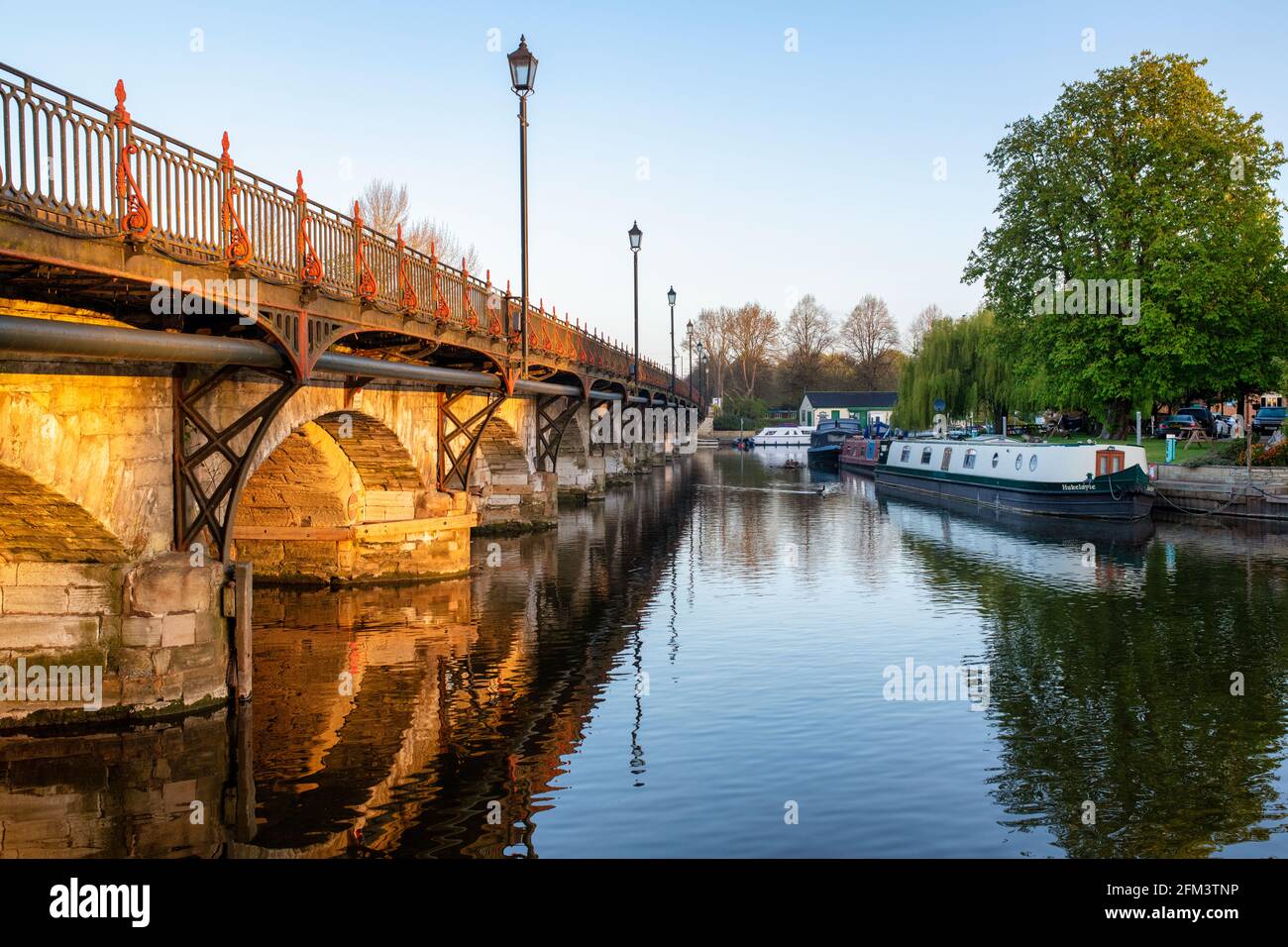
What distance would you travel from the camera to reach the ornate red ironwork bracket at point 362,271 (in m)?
16.8

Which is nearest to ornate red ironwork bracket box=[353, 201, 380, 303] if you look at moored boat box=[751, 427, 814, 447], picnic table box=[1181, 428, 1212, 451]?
picnic table box=[1181, 428, 1212, 451]

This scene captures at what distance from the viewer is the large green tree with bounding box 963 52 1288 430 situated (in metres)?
42.2

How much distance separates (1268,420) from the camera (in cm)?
5412

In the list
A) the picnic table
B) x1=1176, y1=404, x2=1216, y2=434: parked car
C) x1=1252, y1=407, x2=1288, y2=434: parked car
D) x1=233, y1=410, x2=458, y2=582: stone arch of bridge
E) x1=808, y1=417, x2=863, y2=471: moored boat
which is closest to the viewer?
x1=233, y1=410, x2=458, y2=582: stone arch of bridge

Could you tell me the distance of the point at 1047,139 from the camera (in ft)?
158

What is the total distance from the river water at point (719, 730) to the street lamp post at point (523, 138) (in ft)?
20.3

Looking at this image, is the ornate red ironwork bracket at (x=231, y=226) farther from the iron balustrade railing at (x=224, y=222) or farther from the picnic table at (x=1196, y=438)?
the picnic table at (x=1196, y=438)

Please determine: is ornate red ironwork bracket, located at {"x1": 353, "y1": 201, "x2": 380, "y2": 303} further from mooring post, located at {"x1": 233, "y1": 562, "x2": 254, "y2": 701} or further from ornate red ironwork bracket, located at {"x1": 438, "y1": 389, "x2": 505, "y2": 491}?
ornate red ironwork bracket, located at {"x1": 438, "y1": 389, "x2": 505, "y2": 491}

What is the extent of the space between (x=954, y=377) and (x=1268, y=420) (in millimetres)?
18968

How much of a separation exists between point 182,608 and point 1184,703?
12452mm

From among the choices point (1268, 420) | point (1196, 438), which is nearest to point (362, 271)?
point (1196, 438)

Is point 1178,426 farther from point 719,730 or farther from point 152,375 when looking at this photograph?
point 152,375

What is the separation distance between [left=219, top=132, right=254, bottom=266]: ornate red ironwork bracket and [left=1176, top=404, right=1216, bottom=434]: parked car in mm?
48323
